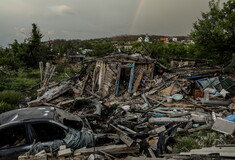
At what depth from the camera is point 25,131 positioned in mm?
4398

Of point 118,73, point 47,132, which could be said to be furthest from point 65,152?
point 118,73

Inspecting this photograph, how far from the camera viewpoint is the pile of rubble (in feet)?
15.7

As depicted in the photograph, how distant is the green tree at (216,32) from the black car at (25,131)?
60.0 feet

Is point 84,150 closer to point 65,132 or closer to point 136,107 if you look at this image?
point 65,132

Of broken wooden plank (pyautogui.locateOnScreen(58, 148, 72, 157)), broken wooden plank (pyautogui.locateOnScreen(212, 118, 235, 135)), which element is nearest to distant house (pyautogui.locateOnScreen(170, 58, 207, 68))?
broken wooden plank (pyautogui.locateOnScreen(212, 118, 235, 135))

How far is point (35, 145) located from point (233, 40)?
827 inches

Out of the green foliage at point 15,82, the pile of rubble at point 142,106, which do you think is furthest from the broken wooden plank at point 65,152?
the green foliage at point 15,82

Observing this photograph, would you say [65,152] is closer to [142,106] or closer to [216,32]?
[142,106]

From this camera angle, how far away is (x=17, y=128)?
4.38 m

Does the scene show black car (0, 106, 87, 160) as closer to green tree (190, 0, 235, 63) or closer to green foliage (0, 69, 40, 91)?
green foliage (0, 69, 40, 91)

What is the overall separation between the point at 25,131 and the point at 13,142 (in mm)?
400

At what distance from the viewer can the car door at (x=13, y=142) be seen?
423 centimetres

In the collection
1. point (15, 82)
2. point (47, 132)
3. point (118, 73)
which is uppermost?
point (118, 73)

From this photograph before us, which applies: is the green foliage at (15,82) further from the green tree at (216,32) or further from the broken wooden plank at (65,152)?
the green tree at (216,32)
